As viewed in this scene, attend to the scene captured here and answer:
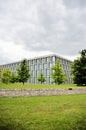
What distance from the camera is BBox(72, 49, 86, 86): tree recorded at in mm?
47062

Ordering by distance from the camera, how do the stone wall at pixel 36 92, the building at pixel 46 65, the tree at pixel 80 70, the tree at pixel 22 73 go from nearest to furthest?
the stone wall at pixel 36 92 → the tree at pixel 80 70 → the tree at pixel 22 73 → the building at pixel 46 65

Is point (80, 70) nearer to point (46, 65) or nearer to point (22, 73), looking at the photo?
point (22, 73)

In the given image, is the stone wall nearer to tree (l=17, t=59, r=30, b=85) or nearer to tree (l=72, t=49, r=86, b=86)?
tree (l=72, t=49, r=86, b=86)

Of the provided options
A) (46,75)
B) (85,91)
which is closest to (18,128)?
(85,91)

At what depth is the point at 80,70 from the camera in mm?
47688

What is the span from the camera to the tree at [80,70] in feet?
154

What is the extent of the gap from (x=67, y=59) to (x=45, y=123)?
84272mm

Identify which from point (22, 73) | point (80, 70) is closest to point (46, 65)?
point (22, 73)

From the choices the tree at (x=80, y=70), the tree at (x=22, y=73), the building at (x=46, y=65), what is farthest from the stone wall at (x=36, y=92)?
the building at (x=46, y=65)

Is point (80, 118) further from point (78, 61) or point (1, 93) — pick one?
point (78, 61)

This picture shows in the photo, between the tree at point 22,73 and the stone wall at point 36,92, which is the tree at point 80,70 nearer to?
the tree at point 22,73

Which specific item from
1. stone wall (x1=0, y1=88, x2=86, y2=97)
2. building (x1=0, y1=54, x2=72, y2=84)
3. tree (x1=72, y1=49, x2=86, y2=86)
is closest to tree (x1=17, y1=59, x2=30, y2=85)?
tree (x1=72, y1=49, x2=86, y2=86)

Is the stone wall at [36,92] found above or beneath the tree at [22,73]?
beneath

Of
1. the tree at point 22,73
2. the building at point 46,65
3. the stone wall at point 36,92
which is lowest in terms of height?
the stone wall at point 36,92
